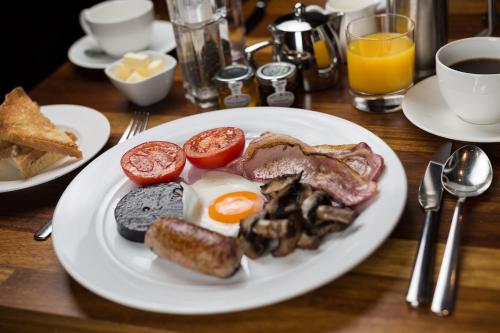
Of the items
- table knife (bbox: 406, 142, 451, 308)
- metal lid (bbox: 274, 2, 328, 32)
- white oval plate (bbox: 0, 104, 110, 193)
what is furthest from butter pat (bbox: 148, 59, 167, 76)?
table knife (bbox: 406, 142, 451, 308)

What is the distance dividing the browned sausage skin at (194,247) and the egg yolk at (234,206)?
0.17 m

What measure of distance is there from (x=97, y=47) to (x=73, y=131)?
80cm

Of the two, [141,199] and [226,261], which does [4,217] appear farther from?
[226,261]

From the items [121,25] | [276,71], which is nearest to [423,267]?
[276,71]

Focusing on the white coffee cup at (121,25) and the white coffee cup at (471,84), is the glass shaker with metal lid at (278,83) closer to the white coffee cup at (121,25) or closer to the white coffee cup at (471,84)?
the white coffee cup at (471,84)

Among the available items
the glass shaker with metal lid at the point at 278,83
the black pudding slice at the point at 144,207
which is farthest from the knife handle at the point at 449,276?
the glass shaker with metal lid at the point at 278,83

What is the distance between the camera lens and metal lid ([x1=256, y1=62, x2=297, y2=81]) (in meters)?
2.01

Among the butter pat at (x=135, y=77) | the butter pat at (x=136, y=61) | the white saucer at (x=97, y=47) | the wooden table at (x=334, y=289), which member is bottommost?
the wooden table at (x=334, y=289)

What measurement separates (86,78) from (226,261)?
Answer: 163 cm

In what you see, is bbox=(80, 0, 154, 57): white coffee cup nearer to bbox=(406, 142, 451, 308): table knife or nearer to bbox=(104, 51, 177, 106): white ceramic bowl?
bbox=(104, 51, 177, 106): white ceramic bowl

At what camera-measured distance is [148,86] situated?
221 cm

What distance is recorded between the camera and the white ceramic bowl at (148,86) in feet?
7.20

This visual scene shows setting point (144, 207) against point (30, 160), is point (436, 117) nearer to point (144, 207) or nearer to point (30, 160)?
point (144, 207)

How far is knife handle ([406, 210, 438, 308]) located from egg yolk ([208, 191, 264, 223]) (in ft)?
1.37
